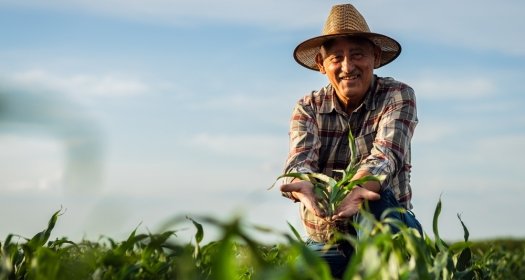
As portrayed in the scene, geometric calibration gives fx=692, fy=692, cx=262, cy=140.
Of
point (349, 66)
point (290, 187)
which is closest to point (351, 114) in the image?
point (349, 66)

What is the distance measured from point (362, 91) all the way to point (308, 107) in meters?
0.42

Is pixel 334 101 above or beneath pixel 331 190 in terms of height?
above

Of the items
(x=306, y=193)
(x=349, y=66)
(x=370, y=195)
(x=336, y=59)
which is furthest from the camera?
(x=336, y=59)

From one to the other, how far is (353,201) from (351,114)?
4.24ft

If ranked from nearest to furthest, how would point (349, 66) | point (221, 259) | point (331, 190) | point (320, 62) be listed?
point (221, 259) → point (331, 190) → point (349, 66) → point (320, 62)

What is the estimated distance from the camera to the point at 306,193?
9.90 ft

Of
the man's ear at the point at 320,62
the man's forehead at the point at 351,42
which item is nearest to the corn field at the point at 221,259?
the man's forehead at the point at 351,42

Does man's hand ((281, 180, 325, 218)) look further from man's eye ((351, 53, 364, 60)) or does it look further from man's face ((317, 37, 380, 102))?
man's eye ((351, 53, 364, 60))

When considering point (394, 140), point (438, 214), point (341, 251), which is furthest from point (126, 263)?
point (394, 140)

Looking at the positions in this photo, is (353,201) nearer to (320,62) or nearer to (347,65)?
(347,65)

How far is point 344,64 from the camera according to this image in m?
3.86

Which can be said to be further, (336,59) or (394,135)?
(336,59)

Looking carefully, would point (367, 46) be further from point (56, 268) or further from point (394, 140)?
point (56, 268)

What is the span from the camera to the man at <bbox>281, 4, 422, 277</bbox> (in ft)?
12.1
